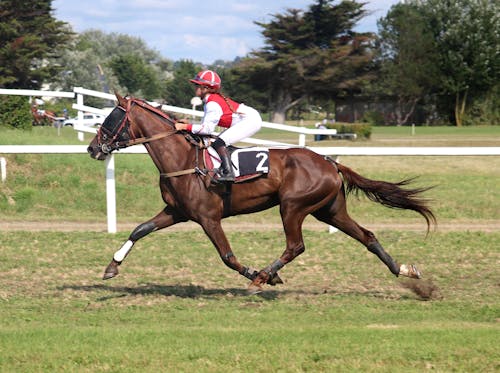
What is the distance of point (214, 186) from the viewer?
25.9 feet

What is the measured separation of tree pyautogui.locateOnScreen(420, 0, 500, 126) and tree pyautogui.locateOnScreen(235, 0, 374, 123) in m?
5.30

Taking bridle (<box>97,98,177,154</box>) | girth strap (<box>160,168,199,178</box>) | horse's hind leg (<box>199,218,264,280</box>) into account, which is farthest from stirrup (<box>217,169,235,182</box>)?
bridle (<box>97,98,177,154</box>)

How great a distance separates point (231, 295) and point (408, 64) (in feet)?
170

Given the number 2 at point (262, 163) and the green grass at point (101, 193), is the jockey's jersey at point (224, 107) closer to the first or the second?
the number 2 at point (262, 163)

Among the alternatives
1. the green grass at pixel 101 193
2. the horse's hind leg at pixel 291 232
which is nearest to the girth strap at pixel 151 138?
the horse's hind leg at pixel 291 232

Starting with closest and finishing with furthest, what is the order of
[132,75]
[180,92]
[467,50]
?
[467,50]
[180,92]
[132,75]

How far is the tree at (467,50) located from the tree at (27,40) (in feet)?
79.9

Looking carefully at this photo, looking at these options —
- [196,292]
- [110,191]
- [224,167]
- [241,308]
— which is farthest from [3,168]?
[241,308]

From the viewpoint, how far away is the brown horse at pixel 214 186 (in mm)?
7863

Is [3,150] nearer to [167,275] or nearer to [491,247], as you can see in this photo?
[167,275]

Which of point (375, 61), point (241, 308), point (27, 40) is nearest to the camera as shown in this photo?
point (241, 308)

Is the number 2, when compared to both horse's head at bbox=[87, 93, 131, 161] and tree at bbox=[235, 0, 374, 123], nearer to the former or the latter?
horse's head at bbox=[87, 93, 131, 161]

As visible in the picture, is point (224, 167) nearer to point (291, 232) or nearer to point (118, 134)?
point (291, 232)

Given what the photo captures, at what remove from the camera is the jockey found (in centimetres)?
777
